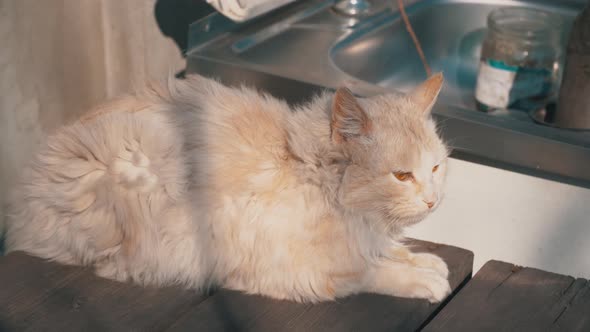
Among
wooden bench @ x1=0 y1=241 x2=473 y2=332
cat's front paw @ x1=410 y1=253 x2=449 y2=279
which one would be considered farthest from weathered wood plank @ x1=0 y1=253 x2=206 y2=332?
cat's front paw @ x1=410 y1=253 x2=449 y2=279

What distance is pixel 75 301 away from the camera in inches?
57.1

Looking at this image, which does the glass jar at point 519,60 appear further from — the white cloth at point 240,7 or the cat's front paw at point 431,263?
the cat's front paw at point 431,263

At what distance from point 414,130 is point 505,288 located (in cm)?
40

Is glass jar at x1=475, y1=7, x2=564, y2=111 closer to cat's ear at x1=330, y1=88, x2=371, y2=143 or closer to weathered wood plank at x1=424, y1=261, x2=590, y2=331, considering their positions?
weathered wood plank at x1=424, y1=261, x2=590, y2=331

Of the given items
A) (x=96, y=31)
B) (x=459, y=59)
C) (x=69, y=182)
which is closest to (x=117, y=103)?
(x=69, y=182)

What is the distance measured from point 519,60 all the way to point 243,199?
1728mm

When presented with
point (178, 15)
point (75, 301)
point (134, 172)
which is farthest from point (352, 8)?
point (75, 301)

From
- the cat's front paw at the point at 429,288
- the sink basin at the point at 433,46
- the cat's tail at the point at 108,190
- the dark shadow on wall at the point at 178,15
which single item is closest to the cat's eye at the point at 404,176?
the cat's front paw at the point at 429,288

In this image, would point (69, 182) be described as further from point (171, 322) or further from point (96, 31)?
point (96, 31)

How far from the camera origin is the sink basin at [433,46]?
2.81 m

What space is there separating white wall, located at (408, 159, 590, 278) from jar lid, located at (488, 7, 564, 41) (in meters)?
0.96

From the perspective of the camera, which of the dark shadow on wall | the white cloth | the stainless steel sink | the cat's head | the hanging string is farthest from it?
the hanging string

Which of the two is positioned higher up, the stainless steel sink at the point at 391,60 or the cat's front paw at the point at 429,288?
the stainless steel sink at the point at 391,60

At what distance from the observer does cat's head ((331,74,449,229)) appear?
4.92 ft
